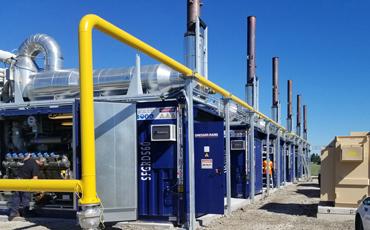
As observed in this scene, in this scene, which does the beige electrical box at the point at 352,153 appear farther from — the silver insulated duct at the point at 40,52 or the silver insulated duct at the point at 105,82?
the silver insulated duct at the point at 40,52

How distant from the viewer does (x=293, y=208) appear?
49.6 ft

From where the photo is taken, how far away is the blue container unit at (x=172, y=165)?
1043 cm

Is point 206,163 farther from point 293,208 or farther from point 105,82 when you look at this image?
point 293,208

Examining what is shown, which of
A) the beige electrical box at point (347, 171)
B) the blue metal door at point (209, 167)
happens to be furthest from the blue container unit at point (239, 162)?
the blue metal door at point (209, 167)

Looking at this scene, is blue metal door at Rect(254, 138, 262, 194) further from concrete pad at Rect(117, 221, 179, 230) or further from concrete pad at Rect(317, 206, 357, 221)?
concrete pad at Rect(117, 221, 179, 230)

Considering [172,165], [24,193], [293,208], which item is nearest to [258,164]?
[293,208]

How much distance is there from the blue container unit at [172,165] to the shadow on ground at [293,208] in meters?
3.76

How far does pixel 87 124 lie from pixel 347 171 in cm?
860

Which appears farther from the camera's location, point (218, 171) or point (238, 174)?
point (238, 174)

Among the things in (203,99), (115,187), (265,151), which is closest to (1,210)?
(115,187)

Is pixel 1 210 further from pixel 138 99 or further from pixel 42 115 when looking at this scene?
pixel 138 99

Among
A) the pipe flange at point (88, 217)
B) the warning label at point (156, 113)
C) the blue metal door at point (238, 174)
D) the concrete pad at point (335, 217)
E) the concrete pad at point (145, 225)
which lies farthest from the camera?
the blue metal door at point (238, 174)

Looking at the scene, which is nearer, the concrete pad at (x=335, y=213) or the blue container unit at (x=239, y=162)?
the concrete pad at (x=335, y=213)

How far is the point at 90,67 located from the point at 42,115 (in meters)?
7.20
